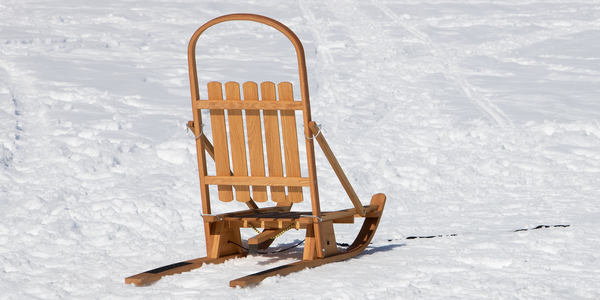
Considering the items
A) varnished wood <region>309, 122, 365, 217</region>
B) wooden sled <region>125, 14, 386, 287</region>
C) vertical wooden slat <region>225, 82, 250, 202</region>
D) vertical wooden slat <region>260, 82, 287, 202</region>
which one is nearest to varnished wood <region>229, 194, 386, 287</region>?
wooden sled <region>125, 14, 386, 287</region>

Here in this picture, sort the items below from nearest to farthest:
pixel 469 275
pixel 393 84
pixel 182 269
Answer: pixel 469 275
pixel 182 269
pixel 393 84

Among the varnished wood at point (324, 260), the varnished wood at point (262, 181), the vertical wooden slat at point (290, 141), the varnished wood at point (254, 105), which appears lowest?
the varnished wood at point (324, 260)

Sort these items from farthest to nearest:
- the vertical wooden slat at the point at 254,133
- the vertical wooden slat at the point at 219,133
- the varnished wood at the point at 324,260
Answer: the vertical wooden slat at the point at 219,133 → the vertical wooden slat at the point at 254,133 → the varnished wood at the point at 324,260

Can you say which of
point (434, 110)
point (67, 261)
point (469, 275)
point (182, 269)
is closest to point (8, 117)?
point (67, 261)

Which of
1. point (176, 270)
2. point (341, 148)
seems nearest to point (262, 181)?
point (176, 270)

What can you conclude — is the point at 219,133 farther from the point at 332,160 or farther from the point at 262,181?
the point at 332,160

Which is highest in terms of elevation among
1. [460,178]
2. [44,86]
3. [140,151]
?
[44,86]

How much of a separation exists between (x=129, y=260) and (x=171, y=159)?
2.96 m

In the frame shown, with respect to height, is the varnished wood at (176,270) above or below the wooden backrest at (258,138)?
below

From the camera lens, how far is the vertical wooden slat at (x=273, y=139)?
4.08 m

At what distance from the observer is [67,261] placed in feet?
15.1

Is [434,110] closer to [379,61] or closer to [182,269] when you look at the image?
[379,61]

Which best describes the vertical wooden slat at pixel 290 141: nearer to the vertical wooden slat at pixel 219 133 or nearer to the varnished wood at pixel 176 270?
the vertical wooden slat at pixel 219 133

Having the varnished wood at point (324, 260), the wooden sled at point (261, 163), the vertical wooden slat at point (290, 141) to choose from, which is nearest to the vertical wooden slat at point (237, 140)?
the wooden sled at point (261, 163)
